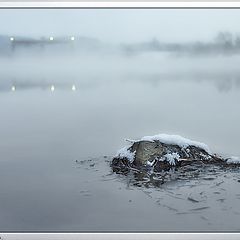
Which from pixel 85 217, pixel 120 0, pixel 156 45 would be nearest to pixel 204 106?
pixel 156 45

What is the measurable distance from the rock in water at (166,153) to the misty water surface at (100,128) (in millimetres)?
38

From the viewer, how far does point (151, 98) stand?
2.15 m

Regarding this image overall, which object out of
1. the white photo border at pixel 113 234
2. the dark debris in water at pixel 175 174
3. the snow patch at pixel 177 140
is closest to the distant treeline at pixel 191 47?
the white photo border at pixel 113 234

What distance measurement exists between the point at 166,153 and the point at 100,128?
359mm

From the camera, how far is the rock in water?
2.14 metres

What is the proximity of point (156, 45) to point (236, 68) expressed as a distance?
41 centimetres

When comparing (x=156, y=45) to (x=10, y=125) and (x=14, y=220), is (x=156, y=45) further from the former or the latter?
(x=14, y=220)

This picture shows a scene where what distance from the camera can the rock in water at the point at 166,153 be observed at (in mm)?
2143

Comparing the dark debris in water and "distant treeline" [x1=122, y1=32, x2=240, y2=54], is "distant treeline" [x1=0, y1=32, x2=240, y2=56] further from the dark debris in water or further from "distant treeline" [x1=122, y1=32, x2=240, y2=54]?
the dark debris in water

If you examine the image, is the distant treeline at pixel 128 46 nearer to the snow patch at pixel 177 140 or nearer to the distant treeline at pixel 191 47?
the distant treeline at pixel 191 47

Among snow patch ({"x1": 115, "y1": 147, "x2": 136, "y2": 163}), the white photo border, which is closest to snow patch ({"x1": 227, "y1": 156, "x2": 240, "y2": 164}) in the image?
the white photo border

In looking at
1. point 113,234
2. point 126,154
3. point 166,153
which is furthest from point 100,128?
point 113,234

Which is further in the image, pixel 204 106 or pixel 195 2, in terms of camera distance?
pixel 204 106

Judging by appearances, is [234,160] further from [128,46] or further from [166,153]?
[128,46]
